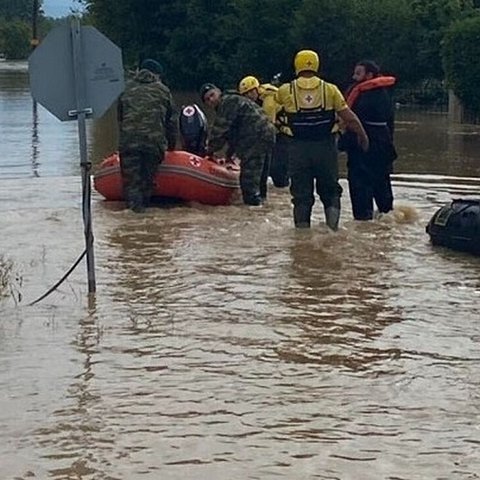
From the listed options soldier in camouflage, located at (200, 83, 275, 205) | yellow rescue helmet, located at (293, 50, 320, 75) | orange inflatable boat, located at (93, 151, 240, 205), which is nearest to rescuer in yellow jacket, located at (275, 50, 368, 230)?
yellow rescue helmet, located at (293, 50, 320, 75)

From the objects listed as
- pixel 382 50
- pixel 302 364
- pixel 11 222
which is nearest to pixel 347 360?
pixel 302 364

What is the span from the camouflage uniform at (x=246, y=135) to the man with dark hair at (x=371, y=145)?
1.36 metres

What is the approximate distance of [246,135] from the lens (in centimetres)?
1473

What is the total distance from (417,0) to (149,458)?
3567 centimetres

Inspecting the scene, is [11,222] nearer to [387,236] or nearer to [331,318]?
[387,236]

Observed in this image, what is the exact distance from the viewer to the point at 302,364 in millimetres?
7637

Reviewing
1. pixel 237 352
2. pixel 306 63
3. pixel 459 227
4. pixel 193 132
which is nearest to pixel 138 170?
pixel 193 132

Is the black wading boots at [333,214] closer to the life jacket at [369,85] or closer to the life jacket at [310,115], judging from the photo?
the life jacket at [310,115]

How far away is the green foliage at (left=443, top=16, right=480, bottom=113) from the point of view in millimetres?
31656

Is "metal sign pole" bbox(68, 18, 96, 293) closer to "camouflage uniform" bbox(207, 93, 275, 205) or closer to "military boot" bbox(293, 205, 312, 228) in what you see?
"military boot" bbox(293, 205, 312, 228)

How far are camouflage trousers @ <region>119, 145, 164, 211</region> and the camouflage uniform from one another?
32.4 inches

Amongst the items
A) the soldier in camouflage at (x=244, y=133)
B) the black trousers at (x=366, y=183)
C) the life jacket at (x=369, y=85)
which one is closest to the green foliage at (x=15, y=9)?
the soldier in camouflage at (x=244, y=133)

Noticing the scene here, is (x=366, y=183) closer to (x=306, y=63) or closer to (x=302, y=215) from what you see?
(x=302, y=215)

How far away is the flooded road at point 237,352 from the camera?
19.9ft
